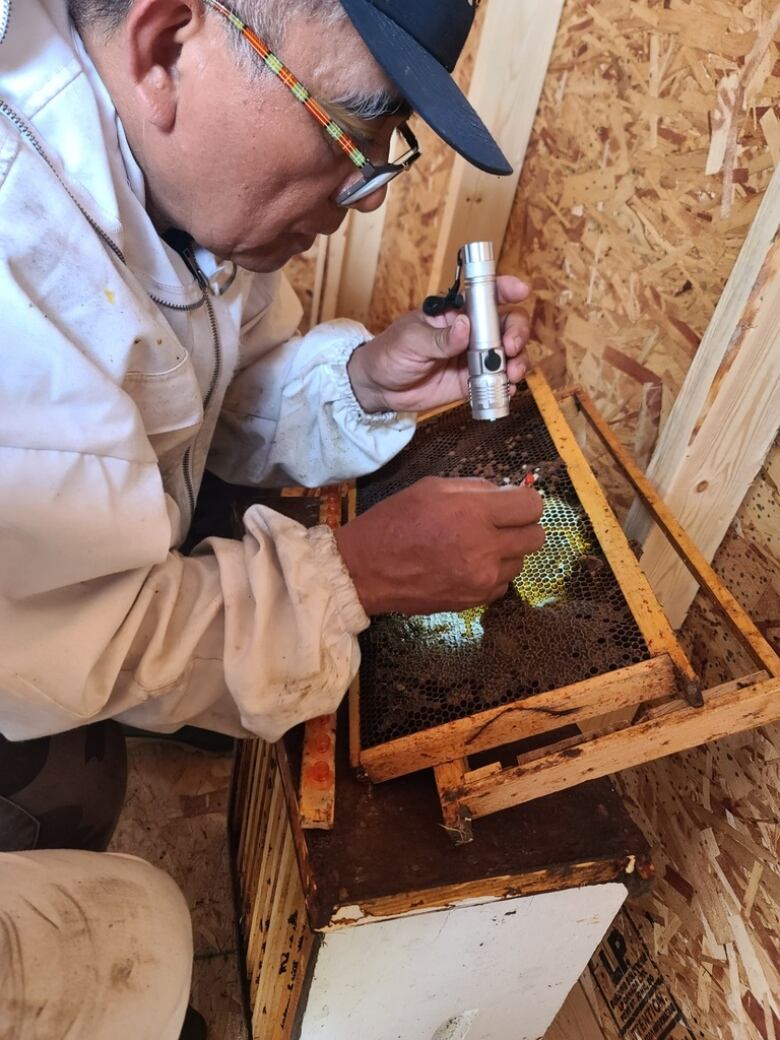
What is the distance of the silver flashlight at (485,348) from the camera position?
965 mm

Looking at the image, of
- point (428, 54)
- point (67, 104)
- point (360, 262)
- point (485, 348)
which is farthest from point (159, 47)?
point (360, 262)

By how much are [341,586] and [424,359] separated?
1.41ft

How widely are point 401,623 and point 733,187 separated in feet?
2.42

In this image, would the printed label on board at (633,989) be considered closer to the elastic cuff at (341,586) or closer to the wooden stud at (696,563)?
the wooden stud at (696,563)

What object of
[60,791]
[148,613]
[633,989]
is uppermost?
[148,613]

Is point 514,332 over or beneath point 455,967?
over

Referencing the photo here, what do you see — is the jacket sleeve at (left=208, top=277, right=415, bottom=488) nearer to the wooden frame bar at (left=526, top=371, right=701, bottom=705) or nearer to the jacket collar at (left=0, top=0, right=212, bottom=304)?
the wooden frame bar at (left=526, top=371, right=701, bottom=705)

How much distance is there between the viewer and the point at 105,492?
2.35 feet

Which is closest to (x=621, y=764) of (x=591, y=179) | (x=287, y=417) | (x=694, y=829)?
(x=694, y=829)

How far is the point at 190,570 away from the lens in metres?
0.84

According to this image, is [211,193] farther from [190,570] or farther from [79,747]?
[79,747]

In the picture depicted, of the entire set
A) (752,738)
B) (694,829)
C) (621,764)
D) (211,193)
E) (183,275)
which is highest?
(211,193)

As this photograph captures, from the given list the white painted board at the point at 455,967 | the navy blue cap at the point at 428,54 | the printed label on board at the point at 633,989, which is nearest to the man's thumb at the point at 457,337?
the navy blue cap at the point at 428,54

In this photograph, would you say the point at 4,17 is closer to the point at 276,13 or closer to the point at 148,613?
the point at 276,13
